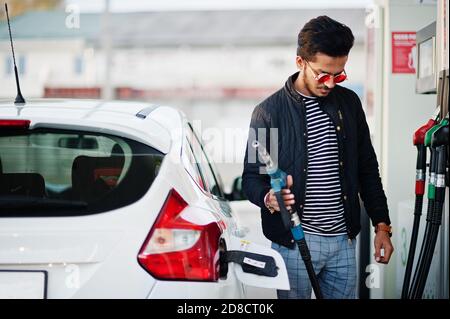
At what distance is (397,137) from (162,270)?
3685 millimetres

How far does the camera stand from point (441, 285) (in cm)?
446

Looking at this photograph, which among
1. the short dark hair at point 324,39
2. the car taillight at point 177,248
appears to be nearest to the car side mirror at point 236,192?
the short dark hair at point 324,39

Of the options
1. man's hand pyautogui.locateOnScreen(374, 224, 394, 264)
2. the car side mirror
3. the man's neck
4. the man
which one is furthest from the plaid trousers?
the car side mirror

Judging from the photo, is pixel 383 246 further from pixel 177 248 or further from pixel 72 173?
pixel 72 173

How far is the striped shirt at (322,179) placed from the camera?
373 cm

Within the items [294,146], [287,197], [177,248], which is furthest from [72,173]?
[294,146]

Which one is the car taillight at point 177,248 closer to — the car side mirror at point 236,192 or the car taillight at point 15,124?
the car taillight at point 15,124

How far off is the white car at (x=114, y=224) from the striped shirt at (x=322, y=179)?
1.75 feet

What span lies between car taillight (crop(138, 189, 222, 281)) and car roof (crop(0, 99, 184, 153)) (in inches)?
10.6

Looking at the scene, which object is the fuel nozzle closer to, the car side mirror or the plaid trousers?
the plaid trousers

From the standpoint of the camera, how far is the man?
371cm

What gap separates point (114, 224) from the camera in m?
2.82

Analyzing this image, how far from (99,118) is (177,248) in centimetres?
61
